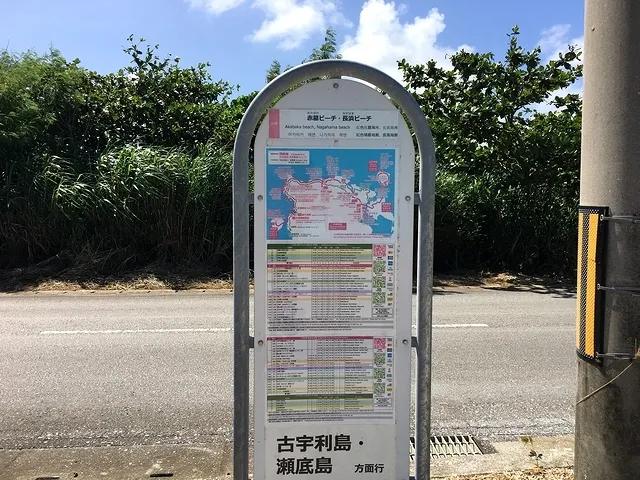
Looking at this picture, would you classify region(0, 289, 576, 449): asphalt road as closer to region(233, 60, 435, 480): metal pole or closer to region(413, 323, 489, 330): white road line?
region(413, 323, 489, 330): white road line

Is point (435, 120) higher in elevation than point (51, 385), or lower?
higher

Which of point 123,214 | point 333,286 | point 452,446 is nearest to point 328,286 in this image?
point 333,286

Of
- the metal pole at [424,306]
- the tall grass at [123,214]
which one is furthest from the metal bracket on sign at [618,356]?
the tall grass at [123,214]

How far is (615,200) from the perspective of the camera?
8.00 ft

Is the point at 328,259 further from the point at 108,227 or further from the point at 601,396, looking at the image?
the point at 108,227

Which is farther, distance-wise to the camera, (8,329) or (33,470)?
(8,329)

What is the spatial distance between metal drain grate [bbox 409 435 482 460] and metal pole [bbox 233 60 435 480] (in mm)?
1346

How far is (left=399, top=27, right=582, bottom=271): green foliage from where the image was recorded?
12.9 meters

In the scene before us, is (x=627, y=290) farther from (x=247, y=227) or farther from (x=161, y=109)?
(x=161, y=109)

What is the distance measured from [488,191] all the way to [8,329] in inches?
442

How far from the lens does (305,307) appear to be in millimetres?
2441

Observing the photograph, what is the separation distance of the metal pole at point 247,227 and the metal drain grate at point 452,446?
1346 millimetres

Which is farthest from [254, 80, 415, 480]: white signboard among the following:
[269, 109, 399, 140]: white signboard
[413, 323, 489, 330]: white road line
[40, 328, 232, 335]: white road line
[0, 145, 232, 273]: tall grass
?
[0, 145, 232, 273]: tall grass

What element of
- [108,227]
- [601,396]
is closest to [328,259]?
[601,396]
